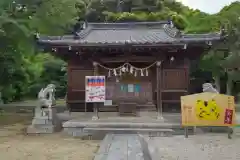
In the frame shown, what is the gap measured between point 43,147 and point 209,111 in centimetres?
630

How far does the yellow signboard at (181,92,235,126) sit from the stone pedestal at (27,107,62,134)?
5.82 metres

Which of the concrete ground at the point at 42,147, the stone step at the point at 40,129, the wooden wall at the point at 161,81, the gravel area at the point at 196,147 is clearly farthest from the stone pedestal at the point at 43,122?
the gravel area at the point at 196,147

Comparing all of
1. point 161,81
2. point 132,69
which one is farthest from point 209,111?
point 132,69

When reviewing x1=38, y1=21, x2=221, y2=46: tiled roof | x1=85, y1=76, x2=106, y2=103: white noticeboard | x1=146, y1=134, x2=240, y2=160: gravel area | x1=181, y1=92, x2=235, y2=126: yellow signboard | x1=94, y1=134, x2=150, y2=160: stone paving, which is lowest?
x1=146, y1=134, x2=240, y2=160: gravel area

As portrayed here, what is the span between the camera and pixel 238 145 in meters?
11.0

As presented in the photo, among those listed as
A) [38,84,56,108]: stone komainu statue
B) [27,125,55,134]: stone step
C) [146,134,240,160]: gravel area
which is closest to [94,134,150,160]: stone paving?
[146,134,240,160]: gravel area

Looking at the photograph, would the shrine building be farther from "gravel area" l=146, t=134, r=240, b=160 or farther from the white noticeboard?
"gravel area" l=146, t=134, r=240, b=160

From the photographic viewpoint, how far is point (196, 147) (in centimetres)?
1055

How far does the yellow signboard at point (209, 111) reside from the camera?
Answer: 1269cm

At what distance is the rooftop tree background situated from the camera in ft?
52.2

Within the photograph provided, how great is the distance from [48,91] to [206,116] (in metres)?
7.18

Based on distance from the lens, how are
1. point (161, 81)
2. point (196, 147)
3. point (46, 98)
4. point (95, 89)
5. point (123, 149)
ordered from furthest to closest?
point (161, 81), point (46, 98), point (95, 89), point (196, 147), point (123, 149)

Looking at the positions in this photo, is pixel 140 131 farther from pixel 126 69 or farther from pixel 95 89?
pixel 126 69

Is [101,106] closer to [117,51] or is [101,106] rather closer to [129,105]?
[129,105]
